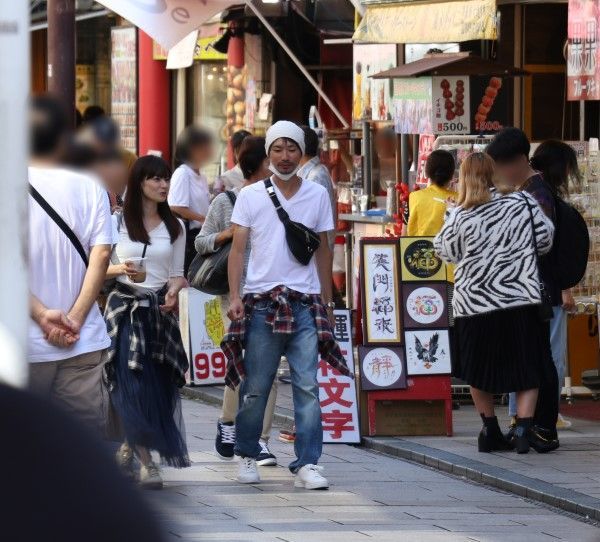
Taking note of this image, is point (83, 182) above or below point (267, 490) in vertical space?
above

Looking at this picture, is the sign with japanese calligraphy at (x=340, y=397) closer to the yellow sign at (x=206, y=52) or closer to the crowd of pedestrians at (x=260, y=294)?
the crowd of pedestrians at (x=260, y=294)

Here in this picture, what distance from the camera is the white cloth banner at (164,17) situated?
11778 mm

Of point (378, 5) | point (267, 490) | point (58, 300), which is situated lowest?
point (267, 490)

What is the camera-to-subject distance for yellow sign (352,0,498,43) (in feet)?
34.2

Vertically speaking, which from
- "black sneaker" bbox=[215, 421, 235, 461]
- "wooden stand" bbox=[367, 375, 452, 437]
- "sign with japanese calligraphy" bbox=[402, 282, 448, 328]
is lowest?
"black sneaker" bbox=[215, 421, 235, 461]

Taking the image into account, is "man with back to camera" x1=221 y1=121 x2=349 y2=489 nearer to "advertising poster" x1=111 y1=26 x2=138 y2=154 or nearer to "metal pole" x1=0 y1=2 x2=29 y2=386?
"metal pole" x1=0 y1=2 x2=29 y2=386

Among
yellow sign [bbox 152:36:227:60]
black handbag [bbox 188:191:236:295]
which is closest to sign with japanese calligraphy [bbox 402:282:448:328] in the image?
black handbag [bbox 188:191:236:295]

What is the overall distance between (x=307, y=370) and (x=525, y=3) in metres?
5.67

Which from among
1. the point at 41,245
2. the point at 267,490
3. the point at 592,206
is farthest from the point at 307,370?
the point at 592,206

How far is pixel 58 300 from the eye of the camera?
5.98m

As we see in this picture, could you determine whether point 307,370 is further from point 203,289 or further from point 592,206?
point 592,206

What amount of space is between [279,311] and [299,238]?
400mm

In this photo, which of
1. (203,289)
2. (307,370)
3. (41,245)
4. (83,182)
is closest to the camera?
(83,182)

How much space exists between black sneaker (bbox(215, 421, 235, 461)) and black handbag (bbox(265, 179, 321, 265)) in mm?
1343
